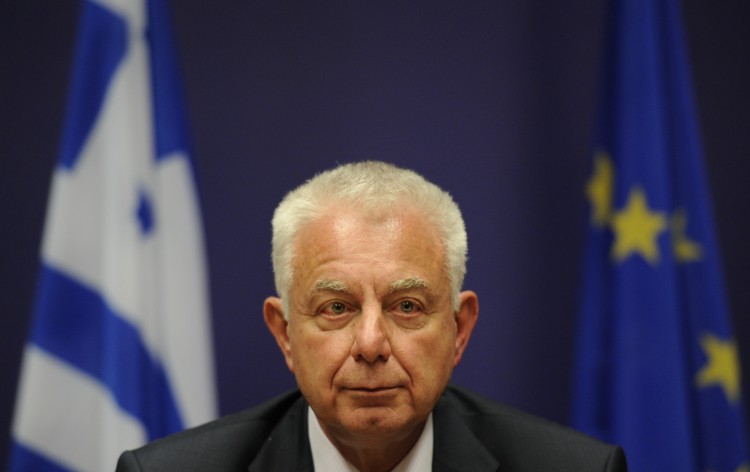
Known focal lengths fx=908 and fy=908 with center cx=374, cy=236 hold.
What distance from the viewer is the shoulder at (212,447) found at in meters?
2.14

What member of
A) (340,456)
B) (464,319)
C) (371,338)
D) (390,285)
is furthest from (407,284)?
(340,456)

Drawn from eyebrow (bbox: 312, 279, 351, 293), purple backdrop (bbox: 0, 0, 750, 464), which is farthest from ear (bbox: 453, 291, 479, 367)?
purple backdrop (bbox: 0, 0, 750, 464)

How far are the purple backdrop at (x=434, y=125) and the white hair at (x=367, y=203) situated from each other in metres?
1.54

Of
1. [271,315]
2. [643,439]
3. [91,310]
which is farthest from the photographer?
[643,439]

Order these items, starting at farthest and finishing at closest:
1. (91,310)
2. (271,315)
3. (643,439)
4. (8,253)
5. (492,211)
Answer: (492,211), (8,253), (643,439), (91,310), (271,315)

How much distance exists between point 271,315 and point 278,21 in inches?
70.9

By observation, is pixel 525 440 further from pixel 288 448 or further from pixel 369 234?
pixel 369 234

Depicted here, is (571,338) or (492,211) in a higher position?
(492,211)

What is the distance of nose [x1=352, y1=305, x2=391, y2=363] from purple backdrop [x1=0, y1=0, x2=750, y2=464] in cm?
171

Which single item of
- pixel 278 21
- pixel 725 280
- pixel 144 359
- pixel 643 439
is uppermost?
pixel 278 21

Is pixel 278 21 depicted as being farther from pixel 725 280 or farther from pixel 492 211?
pixel 725 280

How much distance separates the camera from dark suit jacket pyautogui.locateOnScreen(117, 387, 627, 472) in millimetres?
2154

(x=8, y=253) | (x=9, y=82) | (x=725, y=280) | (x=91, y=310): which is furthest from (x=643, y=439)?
(x=9, y=82)

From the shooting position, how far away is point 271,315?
7.00 ft
